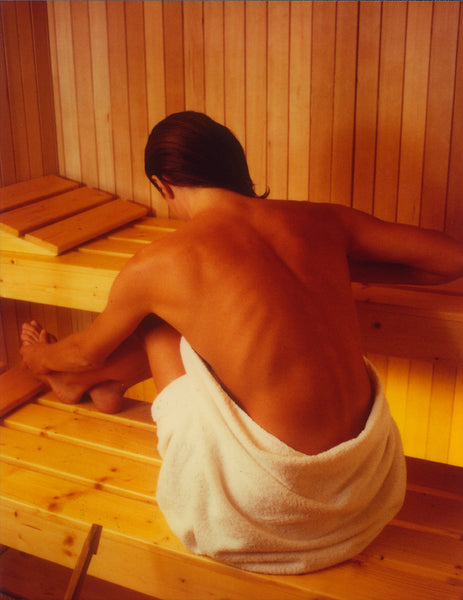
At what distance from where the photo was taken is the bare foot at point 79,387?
215 centimetres

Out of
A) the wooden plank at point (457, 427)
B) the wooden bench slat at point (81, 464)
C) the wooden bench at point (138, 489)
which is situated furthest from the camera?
the wooden plank at point (457, 427)

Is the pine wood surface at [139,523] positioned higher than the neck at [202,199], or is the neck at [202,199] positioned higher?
the neck at [202,199]

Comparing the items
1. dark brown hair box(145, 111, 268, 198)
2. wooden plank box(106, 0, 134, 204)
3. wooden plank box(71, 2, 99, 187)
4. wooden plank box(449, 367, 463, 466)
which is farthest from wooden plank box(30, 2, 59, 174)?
wooden plank box(449, 367, 463, 466)

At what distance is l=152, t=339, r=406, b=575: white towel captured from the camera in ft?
4.62

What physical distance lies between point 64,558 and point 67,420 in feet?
1.68

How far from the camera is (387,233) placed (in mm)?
1681

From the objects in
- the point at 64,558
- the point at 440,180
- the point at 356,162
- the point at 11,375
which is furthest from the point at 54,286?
the point at 440,180

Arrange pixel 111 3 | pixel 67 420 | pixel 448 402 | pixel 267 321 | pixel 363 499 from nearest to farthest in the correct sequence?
pixel 267 321 → pixel 363 499 → pixel 67 420 → pixel 448 402 → pixel 111 3

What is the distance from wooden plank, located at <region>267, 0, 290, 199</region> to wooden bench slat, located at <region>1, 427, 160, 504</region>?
3.93 ft

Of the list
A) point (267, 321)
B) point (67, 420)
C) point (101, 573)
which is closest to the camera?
point (267, 321)

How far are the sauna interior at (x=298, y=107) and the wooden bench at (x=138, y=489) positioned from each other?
2cm

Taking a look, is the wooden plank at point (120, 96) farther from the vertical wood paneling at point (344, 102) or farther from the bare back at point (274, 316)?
the bare back at point (274, 316)

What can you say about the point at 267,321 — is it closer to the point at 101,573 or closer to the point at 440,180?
the point at 101,573

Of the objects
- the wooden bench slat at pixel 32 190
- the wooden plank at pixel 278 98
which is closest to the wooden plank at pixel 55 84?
the wooden bench slat at pixel 32 190
